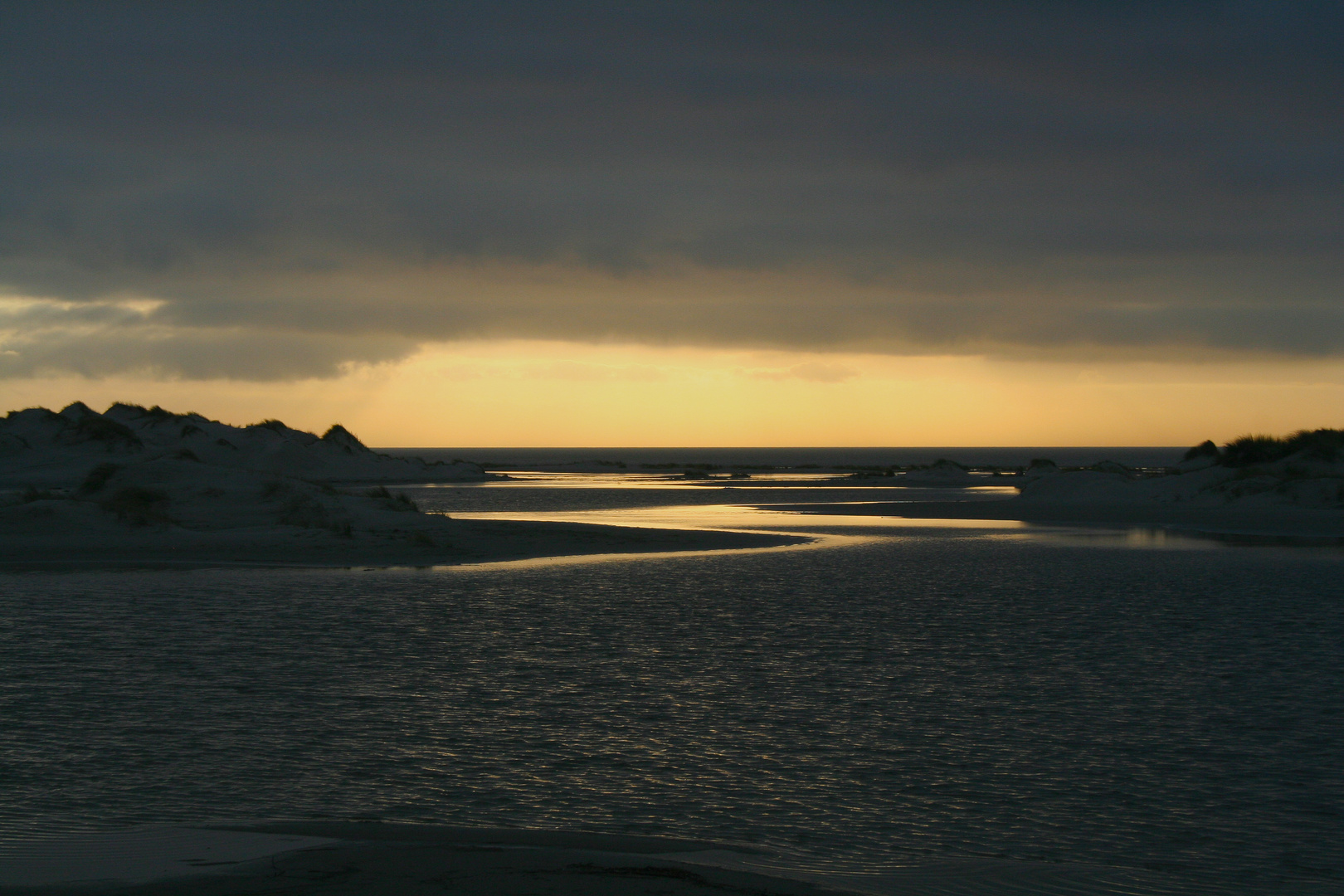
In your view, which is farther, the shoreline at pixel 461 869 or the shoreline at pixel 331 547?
the shoreline at pixel 331 547

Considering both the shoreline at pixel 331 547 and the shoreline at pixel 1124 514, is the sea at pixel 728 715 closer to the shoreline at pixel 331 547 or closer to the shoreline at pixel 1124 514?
the shoreline at pixel 331 547

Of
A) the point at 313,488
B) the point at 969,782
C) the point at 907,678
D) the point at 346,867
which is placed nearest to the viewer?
the point at 346,867

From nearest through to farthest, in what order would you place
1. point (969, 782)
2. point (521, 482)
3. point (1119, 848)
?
point (1119, 848)
point (969, 782)
point (521, 482)

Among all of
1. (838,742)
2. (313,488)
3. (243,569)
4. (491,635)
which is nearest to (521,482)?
(313,488)

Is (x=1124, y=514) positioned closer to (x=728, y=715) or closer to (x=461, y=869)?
(x=728, y=715)

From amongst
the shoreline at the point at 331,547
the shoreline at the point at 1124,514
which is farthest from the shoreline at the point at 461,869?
the shoreline at the point at 1124,514

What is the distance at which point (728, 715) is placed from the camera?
432 inches

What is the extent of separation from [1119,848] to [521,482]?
86.0 meters

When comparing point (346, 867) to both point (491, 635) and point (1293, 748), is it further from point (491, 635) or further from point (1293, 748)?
point (491, 635)

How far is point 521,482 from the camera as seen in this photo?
91812 millimetres

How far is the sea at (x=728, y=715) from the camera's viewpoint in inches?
307

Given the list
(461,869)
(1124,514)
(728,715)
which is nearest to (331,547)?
(728,715)

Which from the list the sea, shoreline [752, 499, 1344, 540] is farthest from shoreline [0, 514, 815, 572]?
shoreline [752, 499, 1344, 540]

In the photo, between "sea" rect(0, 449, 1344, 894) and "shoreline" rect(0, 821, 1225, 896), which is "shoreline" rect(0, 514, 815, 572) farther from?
"shoreline" rect(0, 821, 1225, 896)
